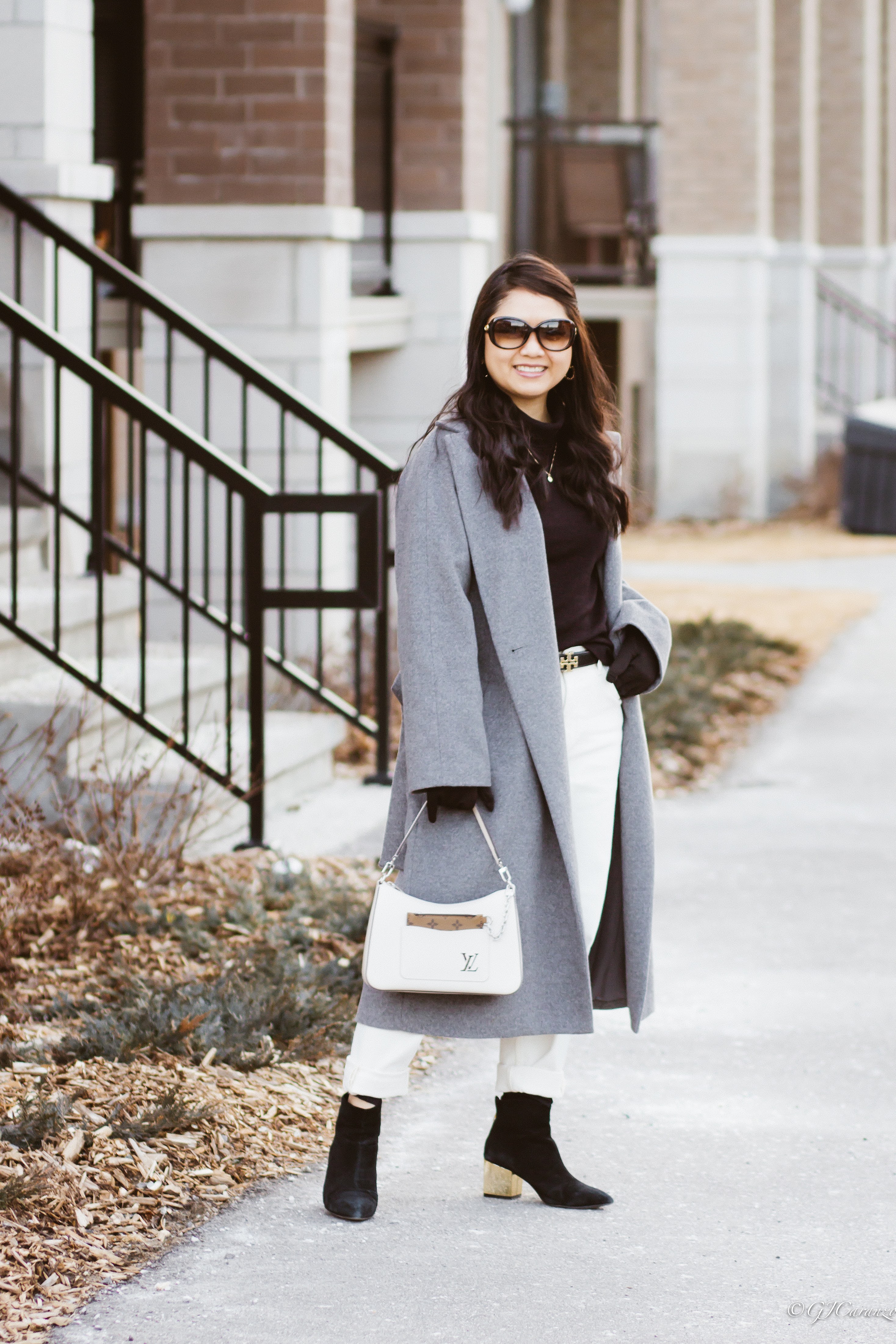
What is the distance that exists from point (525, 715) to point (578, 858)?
1.04 feet

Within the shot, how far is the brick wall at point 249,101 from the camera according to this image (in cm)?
897

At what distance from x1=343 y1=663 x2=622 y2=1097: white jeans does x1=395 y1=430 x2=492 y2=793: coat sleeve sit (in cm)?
23

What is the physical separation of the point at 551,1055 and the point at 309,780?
3.68m

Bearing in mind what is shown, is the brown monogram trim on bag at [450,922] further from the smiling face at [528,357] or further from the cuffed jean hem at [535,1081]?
the smiling face at [528,357]

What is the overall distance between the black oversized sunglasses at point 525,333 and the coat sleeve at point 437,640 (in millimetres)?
220

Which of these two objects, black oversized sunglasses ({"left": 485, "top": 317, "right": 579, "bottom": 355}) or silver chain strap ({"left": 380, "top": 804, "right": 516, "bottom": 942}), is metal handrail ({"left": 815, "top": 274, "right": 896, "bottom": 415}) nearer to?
black oversized sunglasses ({"left": 485, "top": 317, "right": 579, "bottom": 355})

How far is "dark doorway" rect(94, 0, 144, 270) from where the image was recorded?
9.84m

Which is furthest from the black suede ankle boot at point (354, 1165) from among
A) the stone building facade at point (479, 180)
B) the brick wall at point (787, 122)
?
the brick wall at point (787, 122)

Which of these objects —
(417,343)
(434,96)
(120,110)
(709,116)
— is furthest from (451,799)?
(709,116)

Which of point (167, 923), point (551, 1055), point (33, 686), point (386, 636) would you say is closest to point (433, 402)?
point (386, 636)

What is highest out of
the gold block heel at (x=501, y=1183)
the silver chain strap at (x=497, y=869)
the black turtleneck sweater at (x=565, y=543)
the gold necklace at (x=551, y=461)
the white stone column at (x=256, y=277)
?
the white stone column at (x=256, y=277)

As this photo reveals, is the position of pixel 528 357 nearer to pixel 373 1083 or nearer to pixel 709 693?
pixel 373 1083

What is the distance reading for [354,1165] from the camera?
3826mm

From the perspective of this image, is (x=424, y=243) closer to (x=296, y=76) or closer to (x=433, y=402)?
(x=433, y=402)
